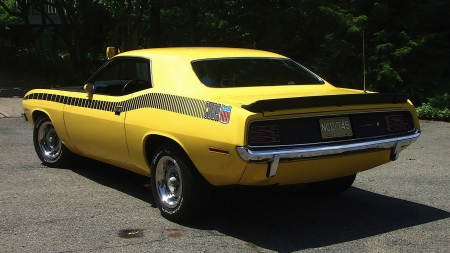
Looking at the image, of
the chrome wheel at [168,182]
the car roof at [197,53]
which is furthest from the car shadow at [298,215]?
the car roof at [197,53]

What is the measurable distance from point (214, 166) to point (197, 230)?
64 centimetres

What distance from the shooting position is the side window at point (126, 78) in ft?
20.5

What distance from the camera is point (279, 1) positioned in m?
17.3

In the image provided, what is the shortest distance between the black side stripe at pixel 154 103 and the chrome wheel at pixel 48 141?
728 millimetres

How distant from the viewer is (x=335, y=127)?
5.29 meters

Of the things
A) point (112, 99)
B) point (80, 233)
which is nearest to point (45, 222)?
point (80, 233)

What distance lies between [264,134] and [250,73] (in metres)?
1.37

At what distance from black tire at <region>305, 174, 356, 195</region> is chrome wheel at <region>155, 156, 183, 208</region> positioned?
1.68 metres

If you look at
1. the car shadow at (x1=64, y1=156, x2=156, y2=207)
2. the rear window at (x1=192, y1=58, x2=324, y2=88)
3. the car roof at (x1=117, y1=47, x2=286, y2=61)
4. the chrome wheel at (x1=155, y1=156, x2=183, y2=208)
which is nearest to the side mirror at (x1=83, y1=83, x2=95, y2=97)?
the car roof at (x1=117, y1=47, x2=286, y2=61)

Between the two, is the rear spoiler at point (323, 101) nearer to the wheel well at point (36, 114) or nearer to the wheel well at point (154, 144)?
the wheel well at point (154, 144)

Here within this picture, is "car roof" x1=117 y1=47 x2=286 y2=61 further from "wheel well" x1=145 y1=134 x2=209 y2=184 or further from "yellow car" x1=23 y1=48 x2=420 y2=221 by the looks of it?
"wheel well" x1=145 y1=134 x2=209 y2=184

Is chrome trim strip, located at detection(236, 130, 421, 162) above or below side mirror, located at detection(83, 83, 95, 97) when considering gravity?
below

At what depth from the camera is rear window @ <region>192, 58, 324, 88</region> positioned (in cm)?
584

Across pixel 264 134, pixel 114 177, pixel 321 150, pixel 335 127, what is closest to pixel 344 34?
pixel 114 177
